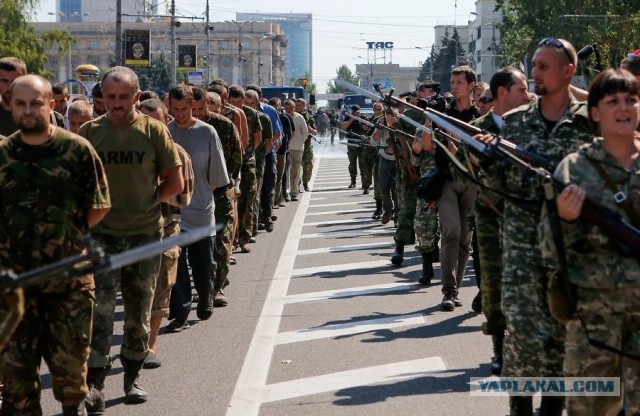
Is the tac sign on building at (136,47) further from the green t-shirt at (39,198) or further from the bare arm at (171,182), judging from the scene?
the green t-shirt at (39,198)

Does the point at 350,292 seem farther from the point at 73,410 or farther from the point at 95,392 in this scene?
the point at 73,410

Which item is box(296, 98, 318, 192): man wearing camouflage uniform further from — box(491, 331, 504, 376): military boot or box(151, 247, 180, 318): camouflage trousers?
box(491, 331, 504, 376): military boot

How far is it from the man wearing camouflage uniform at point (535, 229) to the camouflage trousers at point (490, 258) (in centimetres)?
153

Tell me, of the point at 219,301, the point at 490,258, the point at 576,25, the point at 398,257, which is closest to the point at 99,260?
the point at 490,258

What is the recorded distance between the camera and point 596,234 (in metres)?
5.00

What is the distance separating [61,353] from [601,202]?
→ 9.06 feet

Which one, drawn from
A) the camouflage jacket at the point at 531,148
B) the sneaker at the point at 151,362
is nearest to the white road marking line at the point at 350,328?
the sneaker at the point at 151,362

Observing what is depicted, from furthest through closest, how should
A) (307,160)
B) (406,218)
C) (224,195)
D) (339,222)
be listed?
(307,160), (339,222), (406,218), (224,195)

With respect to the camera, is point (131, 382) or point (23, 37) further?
point (23, 37)

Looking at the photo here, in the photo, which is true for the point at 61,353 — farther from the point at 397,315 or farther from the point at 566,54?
the point at 397,315

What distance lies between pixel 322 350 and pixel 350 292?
10.4ft

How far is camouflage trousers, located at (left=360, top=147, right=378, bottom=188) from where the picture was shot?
24739 mm

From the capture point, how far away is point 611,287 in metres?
4.97

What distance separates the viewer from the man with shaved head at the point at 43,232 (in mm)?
5895
